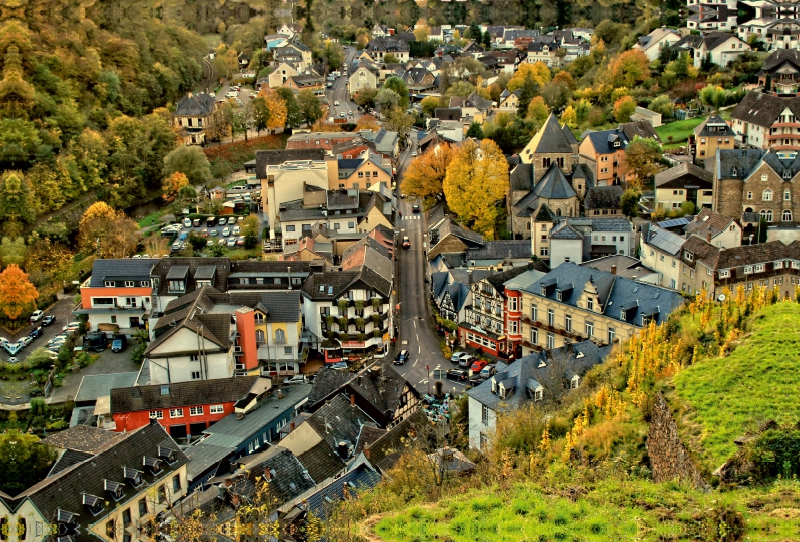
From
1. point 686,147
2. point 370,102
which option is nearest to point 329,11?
point 370,102

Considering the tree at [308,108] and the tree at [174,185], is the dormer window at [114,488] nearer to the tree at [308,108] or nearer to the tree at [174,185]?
the tree at [174,185]

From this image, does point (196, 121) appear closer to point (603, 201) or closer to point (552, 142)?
point (552, 142)

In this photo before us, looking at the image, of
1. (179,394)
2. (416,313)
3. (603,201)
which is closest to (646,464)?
(179,394)

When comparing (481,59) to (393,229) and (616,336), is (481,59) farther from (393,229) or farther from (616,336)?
(616,336)

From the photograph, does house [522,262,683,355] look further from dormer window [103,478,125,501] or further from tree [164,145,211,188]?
tree [164,145,211,188]

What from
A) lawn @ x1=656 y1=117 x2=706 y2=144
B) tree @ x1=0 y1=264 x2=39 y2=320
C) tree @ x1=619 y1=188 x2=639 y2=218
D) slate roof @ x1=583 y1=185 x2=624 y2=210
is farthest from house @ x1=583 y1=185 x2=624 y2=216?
tree @ x1=0 y1=264 x2=39 y2=320
